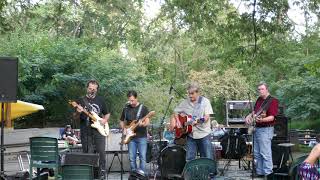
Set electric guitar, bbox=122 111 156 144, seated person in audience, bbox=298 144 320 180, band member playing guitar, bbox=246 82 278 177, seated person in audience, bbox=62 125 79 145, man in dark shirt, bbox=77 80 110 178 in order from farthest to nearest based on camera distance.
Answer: seated person in audience, bbox=62 125 79 145, electric guitar, bbox=122 111 156 144, man in dark shirt, bbox=77 80 110 178, band member playing guitar, bbox=246 82 278 177, seated person in audience, bbox=298 144 320 180

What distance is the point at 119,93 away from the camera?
18812mm

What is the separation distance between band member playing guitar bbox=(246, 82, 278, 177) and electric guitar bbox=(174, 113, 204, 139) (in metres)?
0.90

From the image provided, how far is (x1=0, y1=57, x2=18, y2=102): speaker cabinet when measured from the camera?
834cm

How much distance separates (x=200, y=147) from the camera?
8516 millimetres

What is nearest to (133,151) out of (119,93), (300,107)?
(119,93)

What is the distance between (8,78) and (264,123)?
4.19 meters

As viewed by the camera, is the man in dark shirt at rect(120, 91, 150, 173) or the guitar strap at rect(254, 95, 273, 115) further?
the man in dark shirt at rect(120, 91, 150, 173)

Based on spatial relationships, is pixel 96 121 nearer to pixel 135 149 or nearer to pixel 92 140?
pixel 92 140

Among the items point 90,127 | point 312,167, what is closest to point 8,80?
point 90,127

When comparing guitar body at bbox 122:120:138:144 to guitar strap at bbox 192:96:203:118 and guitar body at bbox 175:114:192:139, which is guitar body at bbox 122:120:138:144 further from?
guitar strap at bbox 192:96:203:118

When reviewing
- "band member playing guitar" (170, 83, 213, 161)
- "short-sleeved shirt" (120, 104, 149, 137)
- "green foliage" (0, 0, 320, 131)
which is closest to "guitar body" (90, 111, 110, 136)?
"short-sleeved shirt" (120, 104, 149, 137)

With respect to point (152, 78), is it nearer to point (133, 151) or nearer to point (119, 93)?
point (119, 93)

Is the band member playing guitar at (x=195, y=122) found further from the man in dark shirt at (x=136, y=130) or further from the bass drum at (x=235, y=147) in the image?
the bass drum at (x=235, y=147)

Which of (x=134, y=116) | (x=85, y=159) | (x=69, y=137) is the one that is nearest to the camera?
(x=85, y=159)
